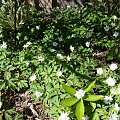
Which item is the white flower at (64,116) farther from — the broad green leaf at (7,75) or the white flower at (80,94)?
the broad green leaf at (7,75)

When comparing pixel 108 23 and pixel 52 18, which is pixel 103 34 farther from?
pixel 52 18

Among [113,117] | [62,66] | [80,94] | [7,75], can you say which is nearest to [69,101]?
[80,94]

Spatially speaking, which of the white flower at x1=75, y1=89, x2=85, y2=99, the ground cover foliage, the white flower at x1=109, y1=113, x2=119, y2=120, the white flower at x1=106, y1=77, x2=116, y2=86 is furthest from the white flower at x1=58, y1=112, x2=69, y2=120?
the white flower at x1=106, y1=77, x2=116, y2=86

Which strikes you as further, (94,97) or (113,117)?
(94,97)

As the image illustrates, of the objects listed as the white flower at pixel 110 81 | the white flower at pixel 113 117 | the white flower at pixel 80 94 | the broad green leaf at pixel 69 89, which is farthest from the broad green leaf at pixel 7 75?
the white flower at pixel 113 117

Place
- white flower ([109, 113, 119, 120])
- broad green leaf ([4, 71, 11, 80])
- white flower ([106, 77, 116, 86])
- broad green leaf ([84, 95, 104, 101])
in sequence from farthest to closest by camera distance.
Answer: broad green leaf ([4, 71, 11, 80]), white flower ([106, 77, 116, 86]), broad green leaf ([84, 95, 104, 101]), white flower ([109, 113, 119, 120])

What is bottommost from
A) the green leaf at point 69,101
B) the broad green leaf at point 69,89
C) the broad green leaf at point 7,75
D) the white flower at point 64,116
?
the white flower at point 64,116

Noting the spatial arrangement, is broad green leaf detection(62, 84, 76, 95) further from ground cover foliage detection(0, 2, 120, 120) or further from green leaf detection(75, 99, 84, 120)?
green leaf detection(75, 99, 84, 120)

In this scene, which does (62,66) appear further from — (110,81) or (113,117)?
(113,117)
